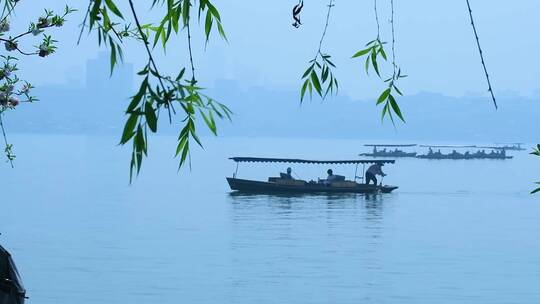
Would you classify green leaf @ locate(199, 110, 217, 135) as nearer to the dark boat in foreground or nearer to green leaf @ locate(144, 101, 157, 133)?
green leaf @ locate(144, 101, 157, 133)

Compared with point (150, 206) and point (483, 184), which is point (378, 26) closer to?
point (150, 206)

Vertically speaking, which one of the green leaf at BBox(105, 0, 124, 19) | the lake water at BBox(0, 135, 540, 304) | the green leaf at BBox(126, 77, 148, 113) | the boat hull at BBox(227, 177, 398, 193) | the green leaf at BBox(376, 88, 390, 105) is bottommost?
the lake water at BBox(0, 135, 540, 304)

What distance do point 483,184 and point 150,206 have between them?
47.6 metres

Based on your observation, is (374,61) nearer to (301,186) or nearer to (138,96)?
(138,96)

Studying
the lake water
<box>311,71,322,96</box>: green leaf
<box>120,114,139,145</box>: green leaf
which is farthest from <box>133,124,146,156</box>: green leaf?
the lake water

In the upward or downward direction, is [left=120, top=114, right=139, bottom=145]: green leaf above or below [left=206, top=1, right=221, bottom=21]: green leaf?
below

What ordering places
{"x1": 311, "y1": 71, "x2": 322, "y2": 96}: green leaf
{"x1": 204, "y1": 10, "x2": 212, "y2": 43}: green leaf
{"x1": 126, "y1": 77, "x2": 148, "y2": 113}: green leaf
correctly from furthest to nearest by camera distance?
{"x1": 311, "y1": 71, "x2": 322, "y2": 96}: green leaf, {"x1": 204, "y1": 10, "x2": 212, "y2": 43}: green leaf, {"x1": 126, "y1": 77, "x2": 148, "y2": 113}: green leaf

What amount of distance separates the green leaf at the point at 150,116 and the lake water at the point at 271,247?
1197 inches

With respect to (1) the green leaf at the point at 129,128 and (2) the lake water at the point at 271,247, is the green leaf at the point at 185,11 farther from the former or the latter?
(2) the lake water at the point at 271,247

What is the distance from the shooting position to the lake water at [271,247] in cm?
3772

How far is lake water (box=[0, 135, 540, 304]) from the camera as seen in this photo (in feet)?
124

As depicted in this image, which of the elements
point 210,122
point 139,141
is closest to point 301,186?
point 210,122

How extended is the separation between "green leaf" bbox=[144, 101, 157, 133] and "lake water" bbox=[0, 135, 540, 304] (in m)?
30.4

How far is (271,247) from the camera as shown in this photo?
49.3 meters
